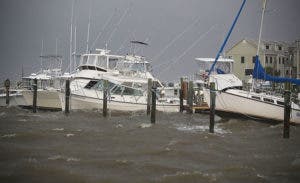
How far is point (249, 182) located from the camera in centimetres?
1011

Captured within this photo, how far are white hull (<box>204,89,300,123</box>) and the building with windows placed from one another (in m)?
42.8

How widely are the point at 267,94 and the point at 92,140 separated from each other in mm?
13221

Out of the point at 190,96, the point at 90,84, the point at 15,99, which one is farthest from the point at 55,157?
the point at 15,99

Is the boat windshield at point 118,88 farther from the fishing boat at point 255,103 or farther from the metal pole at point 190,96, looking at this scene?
the fishing boat at point 255,103

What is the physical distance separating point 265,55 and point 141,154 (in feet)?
186

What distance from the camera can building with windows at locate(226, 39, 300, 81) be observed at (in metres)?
65.8

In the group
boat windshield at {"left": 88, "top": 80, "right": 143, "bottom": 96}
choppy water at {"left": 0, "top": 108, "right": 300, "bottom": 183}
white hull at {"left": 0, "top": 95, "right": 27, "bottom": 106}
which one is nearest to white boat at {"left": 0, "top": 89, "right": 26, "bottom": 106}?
white hull at {"left": 0, "top": 95, "right": 27, "bottom": 106}

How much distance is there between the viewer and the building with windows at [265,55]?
216 feet

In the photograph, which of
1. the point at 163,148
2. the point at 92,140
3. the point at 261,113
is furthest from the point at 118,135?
the point at 261,113

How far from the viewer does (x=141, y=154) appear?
1298cm

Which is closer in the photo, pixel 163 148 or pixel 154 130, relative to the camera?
pixel 163 148

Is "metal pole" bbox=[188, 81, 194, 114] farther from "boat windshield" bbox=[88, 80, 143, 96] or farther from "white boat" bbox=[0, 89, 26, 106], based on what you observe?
"white boat" bbox=[0, 89, 26, 106]

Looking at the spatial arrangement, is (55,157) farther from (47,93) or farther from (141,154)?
(47,93)

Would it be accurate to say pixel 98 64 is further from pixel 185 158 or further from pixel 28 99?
pixel 185 158
